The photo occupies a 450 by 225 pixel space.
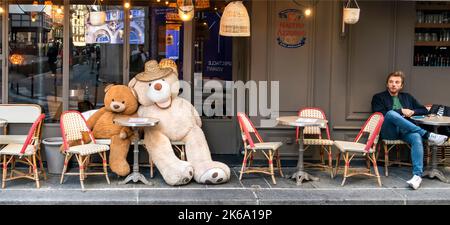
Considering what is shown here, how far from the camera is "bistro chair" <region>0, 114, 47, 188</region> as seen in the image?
276 inches

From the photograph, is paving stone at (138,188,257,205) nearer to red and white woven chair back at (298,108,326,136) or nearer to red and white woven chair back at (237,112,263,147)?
red and white woven chair back at (237,112,263,147)

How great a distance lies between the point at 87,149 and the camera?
23.5 ft

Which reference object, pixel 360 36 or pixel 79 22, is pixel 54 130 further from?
pixel 360 36

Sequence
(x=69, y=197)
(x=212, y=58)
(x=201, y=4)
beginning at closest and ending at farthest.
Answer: (x=69, y=197)
(x=201, y=4)
(x=212, y=58)

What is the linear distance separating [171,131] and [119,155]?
765 millimetres

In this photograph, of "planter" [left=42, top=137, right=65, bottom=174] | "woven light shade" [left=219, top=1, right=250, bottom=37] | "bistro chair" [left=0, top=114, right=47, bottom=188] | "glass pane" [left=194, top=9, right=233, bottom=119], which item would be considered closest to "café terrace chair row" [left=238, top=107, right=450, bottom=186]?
"glass pane" [left=194, top=9, right=233, bottom=119]

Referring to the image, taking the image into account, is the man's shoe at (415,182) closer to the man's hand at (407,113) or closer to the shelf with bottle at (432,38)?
the man's hand at (407,113)

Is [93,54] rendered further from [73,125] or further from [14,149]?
[14,149]

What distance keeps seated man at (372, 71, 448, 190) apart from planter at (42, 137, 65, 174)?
4.53 metres

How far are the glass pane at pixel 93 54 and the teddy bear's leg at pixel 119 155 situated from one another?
1.17m

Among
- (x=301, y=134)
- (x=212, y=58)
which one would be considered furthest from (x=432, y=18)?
(x=212, y=58)

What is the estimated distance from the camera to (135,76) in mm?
8195

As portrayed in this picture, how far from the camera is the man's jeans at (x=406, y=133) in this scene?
24.4ft

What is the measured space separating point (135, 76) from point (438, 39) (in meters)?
4.64
